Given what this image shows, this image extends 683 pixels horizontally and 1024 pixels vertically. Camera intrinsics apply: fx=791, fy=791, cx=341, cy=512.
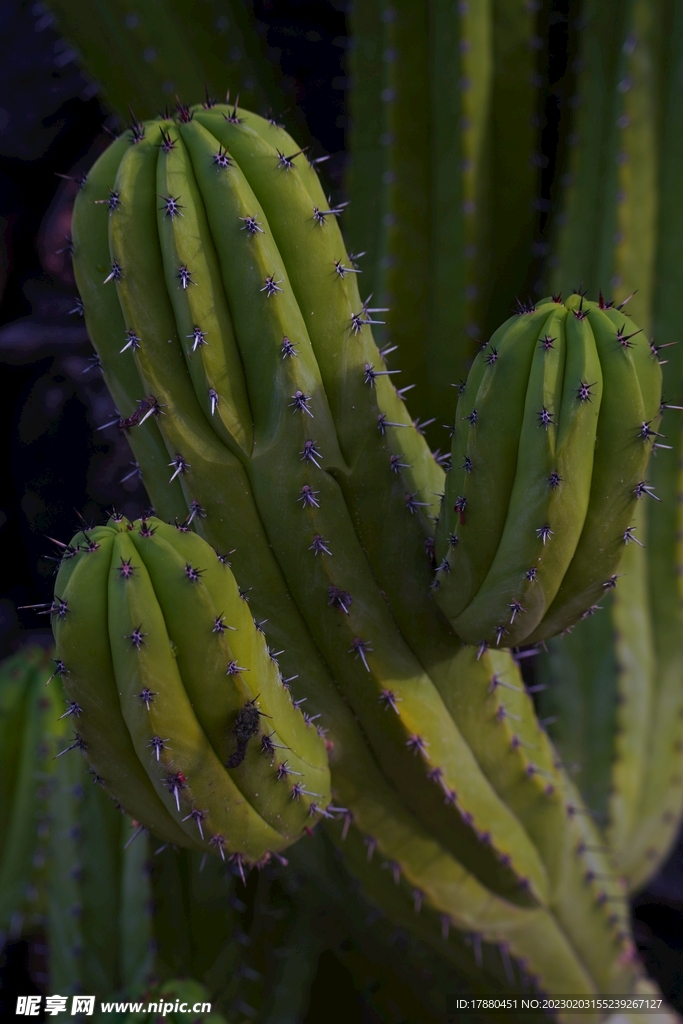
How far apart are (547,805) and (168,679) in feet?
3.43

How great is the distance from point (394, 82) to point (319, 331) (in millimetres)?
1127

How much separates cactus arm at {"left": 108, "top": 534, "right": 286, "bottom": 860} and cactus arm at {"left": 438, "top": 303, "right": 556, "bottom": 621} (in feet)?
1.58

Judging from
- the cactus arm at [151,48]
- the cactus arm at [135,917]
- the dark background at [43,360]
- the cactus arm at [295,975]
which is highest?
the cactus arm at [151,48]

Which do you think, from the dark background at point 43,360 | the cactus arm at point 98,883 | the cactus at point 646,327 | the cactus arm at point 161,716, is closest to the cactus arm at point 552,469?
the cactus arm at point 161,716

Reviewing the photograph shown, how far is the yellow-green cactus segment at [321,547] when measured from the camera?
1239 millimetres

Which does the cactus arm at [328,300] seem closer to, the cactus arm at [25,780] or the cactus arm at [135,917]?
the cactus arm at [135,917]

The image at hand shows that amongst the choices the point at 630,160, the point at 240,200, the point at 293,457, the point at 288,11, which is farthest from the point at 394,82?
the point at 293,457

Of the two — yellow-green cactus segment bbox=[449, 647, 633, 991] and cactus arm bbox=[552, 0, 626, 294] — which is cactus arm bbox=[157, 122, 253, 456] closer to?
yellow-green cactus segment bbox=[449, 647, 633, 991]

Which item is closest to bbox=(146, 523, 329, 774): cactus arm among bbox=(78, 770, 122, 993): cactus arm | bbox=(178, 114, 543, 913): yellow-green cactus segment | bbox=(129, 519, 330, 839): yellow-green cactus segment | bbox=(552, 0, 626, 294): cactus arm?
bbox=(129, 519, 330, 839): yellow-green cactus segment

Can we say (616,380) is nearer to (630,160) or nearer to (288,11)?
(630,160)

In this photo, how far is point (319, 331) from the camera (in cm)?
134

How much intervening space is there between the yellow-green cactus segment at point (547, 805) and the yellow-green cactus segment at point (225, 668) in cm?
44

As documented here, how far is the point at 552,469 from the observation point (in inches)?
43.6

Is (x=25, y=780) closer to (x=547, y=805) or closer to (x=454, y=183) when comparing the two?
(x=547, y=805)
